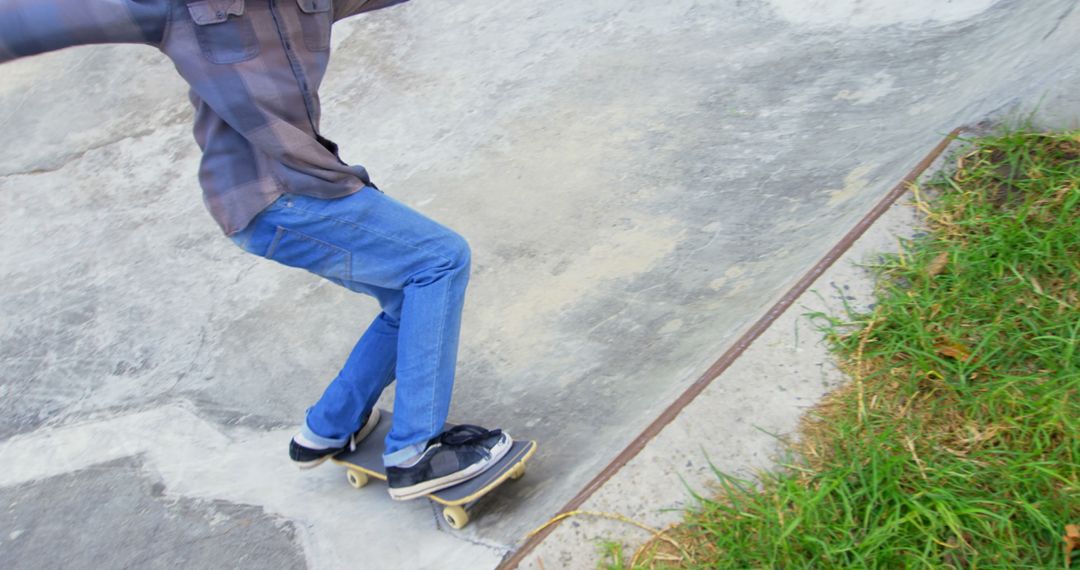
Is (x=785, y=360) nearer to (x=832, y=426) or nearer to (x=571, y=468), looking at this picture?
(x=832, y=426)

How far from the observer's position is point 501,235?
3.84 meters

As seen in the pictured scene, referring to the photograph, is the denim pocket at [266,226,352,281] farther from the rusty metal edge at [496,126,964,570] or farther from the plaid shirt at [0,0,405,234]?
the rusty metal edge at [496,126,964,570]

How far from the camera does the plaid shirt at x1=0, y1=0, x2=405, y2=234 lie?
5.88 feet

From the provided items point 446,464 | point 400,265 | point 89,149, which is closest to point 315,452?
point 446,464

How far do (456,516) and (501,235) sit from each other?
1.62 m

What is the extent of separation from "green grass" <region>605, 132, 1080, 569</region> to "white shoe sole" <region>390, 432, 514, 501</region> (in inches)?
20.4

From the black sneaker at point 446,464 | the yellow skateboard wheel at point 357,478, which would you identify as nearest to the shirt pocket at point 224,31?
the black sneaker at point 446,464

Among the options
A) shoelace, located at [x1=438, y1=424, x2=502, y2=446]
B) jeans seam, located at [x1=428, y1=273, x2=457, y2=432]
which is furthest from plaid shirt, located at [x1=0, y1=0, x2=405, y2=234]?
shoelace, located at [x1=438, y1=424, x2=502, y2=446]

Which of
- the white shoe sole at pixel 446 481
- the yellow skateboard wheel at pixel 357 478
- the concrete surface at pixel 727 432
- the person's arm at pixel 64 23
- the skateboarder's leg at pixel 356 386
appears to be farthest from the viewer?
the yellow skateboard wheel at pixel 357 478

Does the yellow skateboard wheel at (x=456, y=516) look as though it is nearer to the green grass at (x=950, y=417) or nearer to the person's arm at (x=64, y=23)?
the green grass at (x=950, y=417)

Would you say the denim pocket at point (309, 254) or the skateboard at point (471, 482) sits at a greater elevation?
the denim pocket at point (309, 254)

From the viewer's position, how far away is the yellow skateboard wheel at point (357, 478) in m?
2.80

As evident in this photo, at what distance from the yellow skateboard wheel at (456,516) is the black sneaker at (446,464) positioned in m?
0.08

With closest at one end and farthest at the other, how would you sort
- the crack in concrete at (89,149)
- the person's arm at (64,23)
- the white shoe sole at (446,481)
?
the person's arm at (64,23) < the white shoe sole at (446,481) < the crack in concrete at (89,149)
